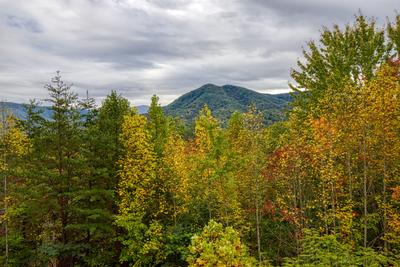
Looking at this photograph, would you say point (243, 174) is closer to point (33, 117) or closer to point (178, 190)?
point (178, 190)

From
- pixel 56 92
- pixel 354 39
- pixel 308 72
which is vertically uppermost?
pixel 354 39

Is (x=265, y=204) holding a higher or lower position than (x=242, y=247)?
lower

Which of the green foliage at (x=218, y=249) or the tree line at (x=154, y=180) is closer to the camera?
the green foliage at (x=218, y=249)

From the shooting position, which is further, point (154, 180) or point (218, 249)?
point (154, 180)

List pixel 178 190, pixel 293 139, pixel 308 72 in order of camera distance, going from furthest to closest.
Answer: pixel 308 72
pixel 178 190
pixel 293 139

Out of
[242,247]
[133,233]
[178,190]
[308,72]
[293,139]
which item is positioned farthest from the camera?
[308,72]

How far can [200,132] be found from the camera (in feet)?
86.6

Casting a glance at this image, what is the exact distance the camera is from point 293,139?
22625 mm

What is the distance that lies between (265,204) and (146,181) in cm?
944

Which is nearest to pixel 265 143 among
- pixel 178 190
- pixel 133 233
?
pixel 178 190

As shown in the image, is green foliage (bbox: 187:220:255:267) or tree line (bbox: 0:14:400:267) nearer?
green foliage (bbox: 187:220:255:267)

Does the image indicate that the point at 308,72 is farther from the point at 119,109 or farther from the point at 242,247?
the point at 242,247

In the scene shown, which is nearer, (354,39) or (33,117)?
(33,117)

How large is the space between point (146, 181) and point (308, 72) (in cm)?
1762
